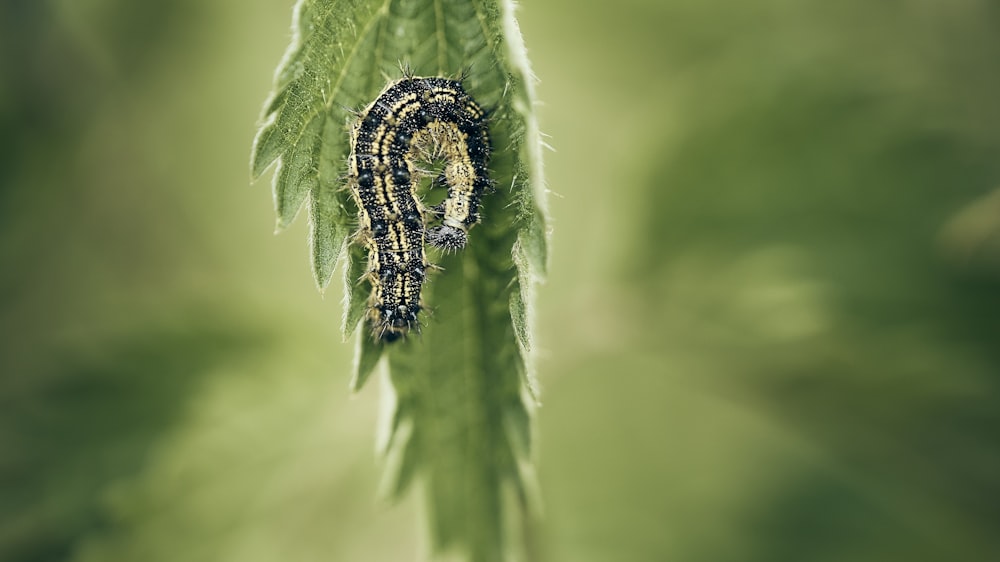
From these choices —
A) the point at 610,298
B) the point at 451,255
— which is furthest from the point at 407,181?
the point at 610,298

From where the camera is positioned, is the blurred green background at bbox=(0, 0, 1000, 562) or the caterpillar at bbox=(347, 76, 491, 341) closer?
the caterpillar at bbox=(347, 76, 491, 341)

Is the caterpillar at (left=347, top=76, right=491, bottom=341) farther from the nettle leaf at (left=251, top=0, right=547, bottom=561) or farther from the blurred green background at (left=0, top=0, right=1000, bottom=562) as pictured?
the blurred green background at (left=0, top=0, right=1000, bottom=562)

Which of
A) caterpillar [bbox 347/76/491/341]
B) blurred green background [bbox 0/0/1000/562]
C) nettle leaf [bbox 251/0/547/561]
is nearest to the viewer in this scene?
nettle leaf [bbox 251/0/547/561]

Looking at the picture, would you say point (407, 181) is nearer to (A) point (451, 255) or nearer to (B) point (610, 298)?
(A) point (451, 255)

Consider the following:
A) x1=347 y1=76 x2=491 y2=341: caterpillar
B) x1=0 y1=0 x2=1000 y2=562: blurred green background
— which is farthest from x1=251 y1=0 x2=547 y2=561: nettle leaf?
x1=0 y1=0 x2=1000 y2=562: blurred green background

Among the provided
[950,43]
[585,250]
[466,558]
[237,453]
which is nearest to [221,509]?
[237,453]

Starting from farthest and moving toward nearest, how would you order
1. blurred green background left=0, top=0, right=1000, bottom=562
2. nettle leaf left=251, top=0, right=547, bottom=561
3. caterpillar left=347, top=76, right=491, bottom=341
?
blurred green background left=0, top=0, right=1000, bottom=562 → caterpillar left=347, top=76, right=491, bottom=341 → nettle leaf left=251, top=0, right=547, bottom=561
